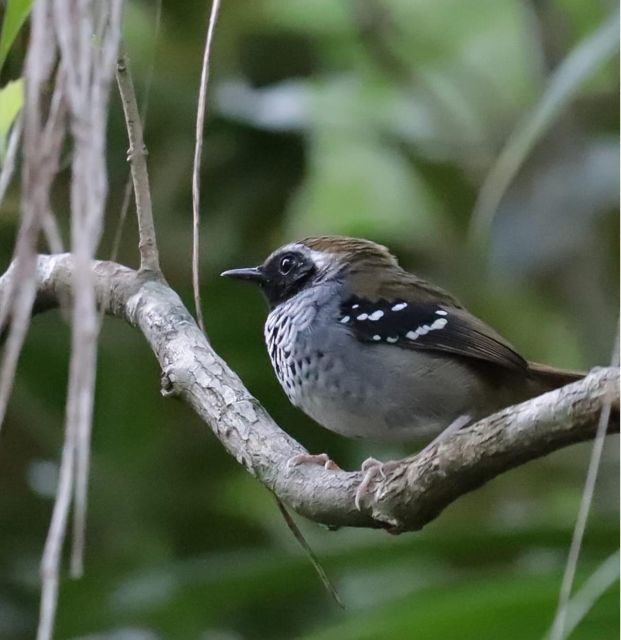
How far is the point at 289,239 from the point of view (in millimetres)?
5156

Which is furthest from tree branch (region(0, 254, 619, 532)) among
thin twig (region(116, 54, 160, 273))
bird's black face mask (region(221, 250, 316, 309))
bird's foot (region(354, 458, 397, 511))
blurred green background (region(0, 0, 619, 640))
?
blurred green background (region(0, 0, 619, 640))

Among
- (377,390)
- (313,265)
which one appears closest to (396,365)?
(377,390)

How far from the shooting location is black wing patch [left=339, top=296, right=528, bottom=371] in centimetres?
328

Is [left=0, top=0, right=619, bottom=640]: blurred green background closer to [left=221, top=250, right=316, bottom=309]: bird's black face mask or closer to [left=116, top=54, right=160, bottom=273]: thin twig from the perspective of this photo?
[left=221, top=250, right=316, bottom=309]: bird's black face mask

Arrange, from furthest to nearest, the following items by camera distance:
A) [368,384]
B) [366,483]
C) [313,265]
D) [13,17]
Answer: [313,265], [368,384], [366,483], [13,17]

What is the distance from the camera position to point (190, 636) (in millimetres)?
3920

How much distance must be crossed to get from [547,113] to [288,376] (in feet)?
3.40

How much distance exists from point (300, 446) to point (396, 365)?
87cm

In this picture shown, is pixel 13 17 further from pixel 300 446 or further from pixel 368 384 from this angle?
pixel 368 384

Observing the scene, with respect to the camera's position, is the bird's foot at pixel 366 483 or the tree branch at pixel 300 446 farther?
the bird's foot at pixel 366 483

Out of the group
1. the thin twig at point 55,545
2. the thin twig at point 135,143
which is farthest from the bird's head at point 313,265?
the thin twig at point 55,545

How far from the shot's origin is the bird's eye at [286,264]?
12.5 ft

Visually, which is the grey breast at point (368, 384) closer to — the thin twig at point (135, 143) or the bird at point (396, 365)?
the bird at point (396, 365)

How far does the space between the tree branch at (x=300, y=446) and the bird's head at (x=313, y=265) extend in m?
0.88
